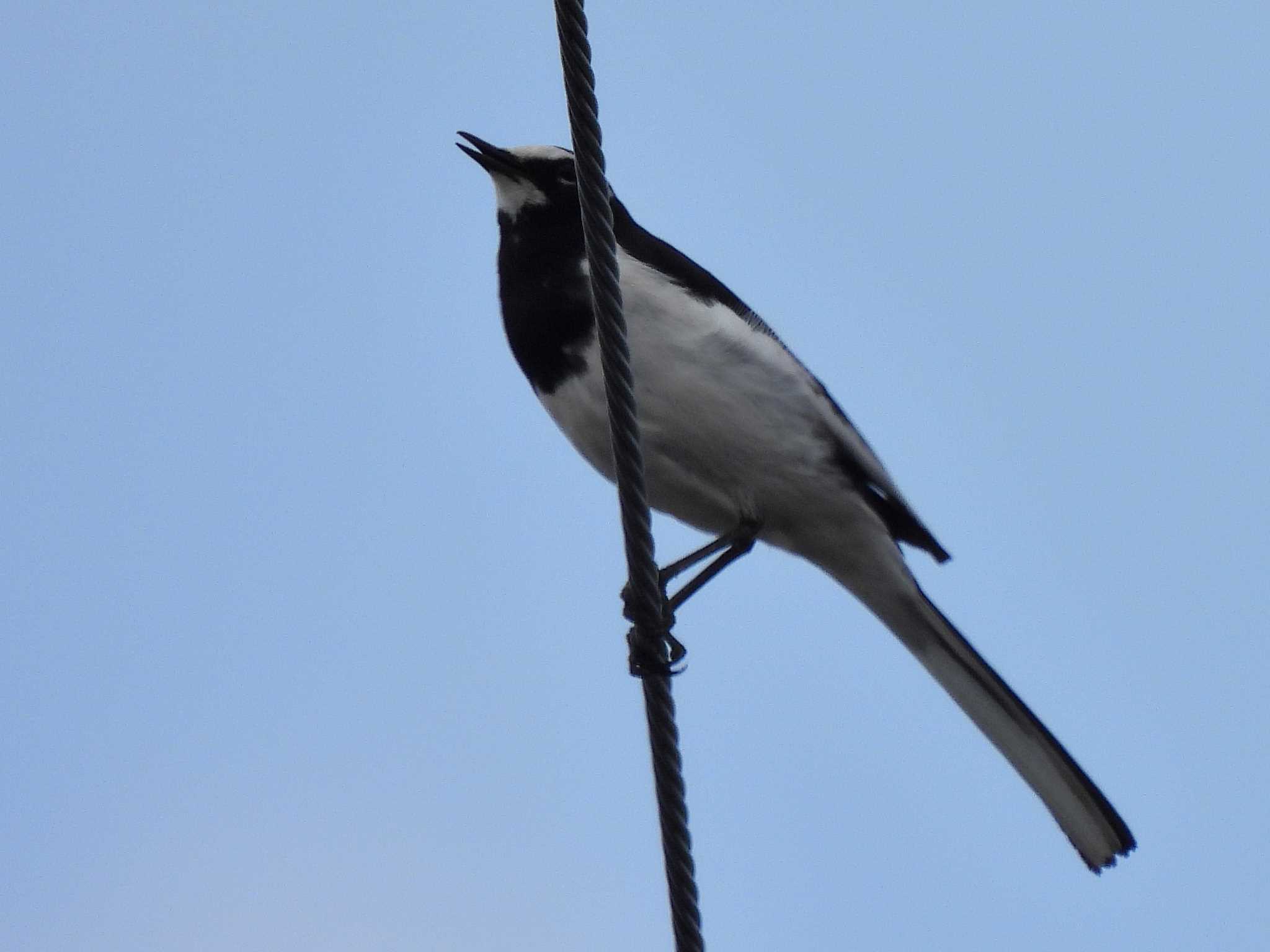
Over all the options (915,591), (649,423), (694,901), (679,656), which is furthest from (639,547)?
(915,591)

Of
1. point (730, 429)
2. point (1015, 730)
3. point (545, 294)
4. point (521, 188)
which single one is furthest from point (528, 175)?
point (1015, 730)

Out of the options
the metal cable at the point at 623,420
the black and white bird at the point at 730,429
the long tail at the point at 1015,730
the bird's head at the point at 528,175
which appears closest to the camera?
the metal cable at the point at 623,420

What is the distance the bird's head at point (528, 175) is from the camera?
544 cm

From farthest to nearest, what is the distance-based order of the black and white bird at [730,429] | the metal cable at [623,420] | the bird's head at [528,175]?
the bird's head at [528,175], the black and white bird at [730,429], the metal cable at [623,420]

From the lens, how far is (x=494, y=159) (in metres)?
5.55

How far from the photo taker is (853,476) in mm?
5320

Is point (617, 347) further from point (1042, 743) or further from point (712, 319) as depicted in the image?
point (1042, 743)

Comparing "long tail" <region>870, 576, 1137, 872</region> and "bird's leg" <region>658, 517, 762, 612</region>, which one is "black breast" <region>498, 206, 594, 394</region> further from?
"long tail" <region>870, 576, 1137, 872</region>

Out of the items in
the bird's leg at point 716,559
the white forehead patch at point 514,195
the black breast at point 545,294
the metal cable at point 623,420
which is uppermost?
the white forehead patch at point 514,195

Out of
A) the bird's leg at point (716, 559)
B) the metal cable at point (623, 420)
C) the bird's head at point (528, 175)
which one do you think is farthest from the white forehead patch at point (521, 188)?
the metal cable at point (623, 420)

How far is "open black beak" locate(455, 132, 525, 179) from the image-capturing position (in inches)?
218

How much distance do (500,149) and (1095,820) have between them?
283cm

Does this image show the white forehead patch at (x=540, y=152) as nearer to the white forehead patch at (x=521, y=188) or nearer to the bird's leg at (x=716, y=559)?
the white forehead patch at (x=521, y=188)

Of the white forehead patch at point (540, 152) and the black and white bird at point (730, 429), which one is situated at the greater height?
the white forehead patch at point (540, 152)
